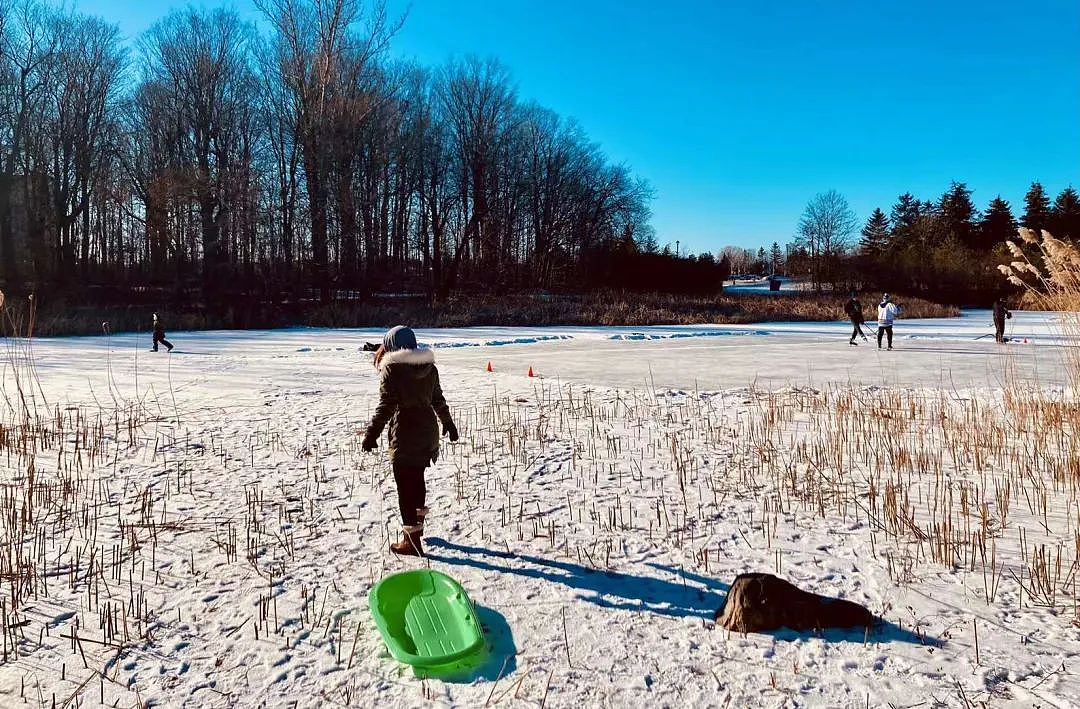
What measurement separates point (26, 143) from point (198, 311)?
12.0 m

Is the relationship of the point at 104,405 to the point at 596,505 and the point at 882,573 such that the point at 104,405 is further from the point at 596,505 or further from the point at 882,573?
the point at 882,573

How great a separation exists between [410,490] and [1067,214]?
247 ft

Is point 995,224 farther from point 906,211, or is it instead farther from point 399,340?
point 399,340

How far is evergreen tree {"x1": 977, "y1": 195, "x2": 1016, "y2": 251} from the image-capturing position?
6431cm

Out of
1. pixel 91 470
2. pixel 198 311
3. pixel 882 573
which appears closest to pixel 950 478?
pixel 882 573

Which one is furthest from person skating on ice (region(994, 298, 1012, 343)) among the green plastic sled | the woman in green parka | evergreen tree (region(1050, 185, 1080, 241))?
evergreen tree (region(1050, 185, 1080, 241))

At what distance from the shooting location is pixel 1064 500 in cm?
506

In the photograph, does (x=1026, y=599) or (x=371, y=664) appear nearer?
(x=371, y=664)

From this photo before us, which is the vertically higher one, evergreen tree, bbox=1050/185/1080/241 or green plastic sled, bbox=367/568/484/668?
evergreen tree, bbox=1050/185/1080/241

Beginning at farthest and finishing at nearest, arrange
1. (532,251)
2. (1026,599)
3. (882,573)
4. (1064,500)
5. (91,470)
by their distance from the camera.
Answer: (532,251)
(91,470)
(1064,500)
(882,573)
(1026,599)

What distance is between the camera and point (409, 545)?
4.29 meters

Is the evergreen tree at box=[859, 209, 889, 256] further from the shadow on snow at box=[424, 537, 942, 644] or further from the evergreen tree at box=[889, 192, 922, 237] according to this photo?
the shadow on snow at box=[424, 537, 942, 644]

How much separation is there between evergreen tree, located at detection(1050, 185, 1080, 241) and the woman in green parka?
7079 cm

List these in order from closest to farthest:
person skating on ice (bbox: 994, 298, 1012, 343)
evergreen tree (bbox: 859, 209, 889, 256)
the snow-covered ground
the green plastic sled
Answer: the snow-covered ground, the green plastic sled, person skating on ice (bbox: 994, 298, 1012, 343), evergreen tree (bbox: 859, 209, 889, 256)
